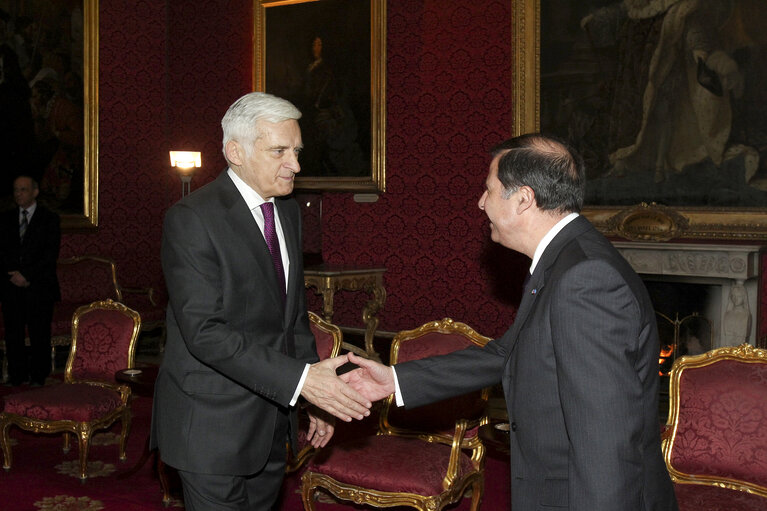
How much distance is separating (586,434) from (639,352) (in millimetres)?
271

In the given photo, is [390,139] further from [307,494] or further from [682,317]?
[307,494]

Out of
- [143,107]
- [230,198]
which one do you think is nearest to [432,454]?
[230,198]

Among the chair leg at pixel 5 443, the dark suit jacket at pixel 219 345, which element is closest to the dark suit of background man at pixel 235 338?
the dark suit jacket at pixel 219 345

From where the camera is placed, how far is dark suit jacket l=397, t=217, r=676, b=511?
1818mm

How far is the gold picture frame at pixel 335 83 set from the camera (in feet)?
29.1

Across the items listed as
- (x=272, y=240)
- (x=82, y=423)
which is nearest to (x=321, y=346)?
(x=82, y=423)

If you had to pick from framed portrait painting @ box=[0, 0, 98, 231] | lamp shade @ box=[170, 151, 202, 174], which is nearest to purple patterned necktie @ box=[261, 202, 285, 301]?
framed portrait painting @ box=[0, 0, 98, 231]

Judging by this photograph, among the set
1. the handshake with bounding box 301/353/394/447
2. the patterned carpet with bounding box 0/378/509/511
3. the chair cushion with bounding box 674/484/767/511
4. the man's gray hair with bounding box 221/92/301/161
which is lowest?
the patterned carpet with bounding box 0/378/509/511

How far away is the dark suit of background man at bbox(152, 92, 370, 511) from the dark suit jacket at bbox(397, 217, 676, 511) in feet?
2.68

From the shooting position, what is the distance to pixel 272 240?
2752mm

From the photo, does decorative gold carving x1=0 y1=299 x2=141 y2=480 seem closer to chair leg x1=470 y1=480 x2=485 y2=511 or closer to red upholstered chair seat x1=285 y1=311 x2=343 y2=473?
red upholstered chair seat x1=285 y1=311 x2=343 y2=473

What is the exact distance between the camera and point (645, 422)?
1.95 meters

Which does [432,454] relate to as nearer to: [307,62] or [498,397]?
[498,397]

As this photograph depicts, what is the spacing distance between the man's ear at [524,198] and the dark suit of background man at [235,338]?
2.88ft
